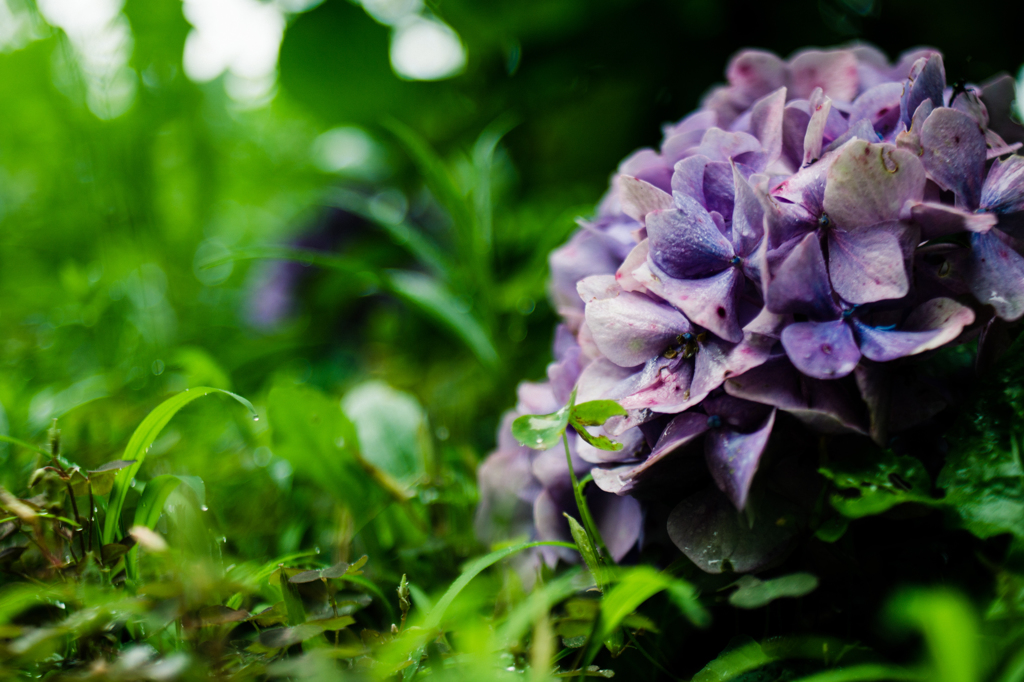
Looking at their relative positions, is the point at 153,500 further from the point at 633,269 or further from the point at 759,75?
the point at 759,75

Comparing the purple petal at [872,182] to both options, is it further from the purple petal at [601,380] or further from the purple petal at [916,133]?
the purple petal at [601,380]

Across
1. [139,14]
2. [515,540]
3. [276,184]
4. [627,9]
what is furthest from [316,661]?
[276,184]

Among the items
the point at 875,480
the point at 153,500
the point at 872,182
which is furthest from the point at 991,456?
the point at 153,500

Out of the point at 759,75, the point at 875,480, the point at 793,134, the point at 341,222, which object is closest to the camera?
the point at 875,480

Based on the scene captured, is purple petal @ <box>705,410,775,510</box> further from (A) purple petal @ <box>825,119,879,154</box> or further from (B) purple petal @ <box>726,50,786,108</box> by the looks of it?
(B) purple petal @ <box>726,50,786,108</box>

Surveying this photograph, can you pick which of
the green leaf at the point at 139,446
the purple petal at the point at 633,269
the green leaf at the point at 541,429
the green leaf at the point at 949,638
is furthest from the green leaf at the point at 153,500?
the green leaf at the point at 949,638
